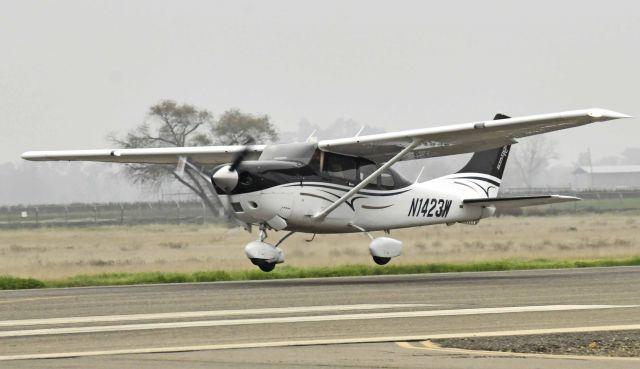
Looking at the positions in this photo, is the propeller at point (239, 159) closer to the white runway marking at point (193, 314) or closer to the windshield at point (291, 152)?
the windshield at point (291, 152)

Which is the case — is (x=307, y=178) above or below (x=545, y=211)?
above

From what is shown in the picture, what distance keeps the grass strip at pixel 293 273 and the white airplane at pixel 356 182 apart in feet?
2.95

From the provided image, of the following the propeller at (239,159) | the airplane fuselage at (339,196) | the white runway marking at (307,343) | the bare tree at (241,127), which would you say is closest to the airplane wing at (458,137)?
the airplane fuselage at (339,196)

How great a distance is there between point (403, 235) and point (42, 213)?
42.5 m

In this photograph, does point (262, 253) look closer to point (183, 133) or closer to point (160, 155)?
point (160, 155)

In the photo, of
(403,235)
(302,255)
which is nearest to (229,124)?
(403,235)

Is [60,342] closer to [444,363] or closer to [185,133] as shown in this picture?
[444,363]

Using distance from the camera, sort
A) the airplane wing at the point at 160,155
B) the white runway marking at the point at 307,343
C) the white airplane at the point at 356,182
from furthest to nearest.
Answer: the airplane wing at the point at 160,155 → the white airplane at the point at 356,182 → the white runway marking at the point at 307,343

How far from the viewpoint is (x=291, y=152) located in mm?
25453

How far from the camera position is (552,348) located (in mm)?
12297

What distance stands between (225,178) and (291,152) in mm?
2465

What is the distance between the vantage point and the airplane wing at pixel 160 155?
29.4 metres

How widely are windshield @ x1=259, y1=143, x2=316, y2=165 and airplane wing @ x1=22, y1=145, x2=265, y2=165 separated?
118 inches

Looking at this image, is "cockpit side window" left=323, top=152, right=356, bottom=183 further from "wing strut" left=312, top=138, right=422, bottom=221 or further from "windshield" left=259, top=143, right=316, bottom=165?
"windshield" left=259, top=143, right=316, bottom=165
